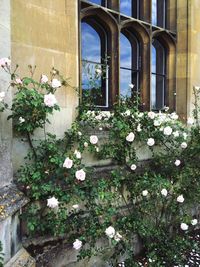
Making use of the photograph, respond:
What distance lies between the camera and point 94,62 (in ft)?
10.6

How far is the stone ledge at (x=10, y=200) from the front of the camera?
6.51 feet

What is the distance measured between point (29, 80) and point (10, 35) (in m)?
0.34

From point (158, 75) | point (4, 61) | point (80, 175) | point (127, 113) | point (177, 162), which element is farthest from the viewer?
point (158, 75)

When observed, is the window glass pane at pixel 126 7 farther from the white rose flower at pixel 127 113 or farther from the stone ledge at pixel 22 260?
the stone ledge at pixel 22 260

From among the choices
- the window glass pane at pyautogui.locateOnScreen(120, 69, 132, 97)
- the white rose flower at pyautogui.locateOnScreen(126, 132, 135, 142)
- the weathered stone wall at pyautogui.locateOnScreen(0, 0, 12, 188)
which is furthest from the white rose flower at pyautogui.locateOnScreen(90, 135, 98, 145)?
the window glass pane at pyautogui.locateOnScreen(120, 69, 132, 97)

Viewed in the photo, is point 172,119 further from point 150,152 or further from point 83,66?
point 83,66

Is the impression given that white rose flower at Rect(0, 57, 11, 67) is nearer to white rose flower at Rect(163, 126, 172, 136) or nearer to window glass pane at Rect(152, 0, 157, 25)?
white rose flower at Rect(163, 126, 172, 136)

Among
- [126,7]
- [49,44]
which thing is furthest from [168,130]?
[126,7]

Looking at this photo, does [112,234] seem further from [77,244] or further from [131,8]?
[131,8]

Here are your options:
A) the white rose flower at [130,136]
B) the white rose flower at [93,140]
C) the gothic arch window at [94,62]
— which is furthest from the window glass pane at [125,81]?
the white rose flower at [93,140]

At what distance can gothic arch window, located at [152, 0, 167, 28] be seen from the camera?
4.00 meters

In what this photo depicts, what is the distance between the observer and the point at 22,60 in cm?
242

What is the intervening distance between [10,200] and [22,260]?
0.45 m

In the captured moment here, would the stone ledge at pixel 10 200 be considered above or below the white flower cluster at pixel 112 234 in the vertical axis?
above
